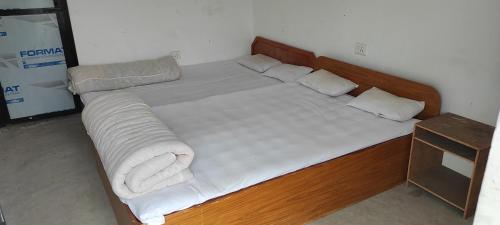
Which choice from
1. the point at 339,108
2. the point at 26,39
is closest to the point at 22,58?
the point at 26,39

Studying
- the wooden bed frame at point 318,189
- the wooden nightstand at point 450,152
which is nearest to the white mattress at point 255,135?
the wooden bed frame at point 318,189

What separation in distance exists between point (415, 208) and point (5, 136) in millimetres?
3501

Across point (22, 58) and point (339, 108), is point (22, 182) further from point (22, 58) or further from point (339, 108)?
point (339, 108)

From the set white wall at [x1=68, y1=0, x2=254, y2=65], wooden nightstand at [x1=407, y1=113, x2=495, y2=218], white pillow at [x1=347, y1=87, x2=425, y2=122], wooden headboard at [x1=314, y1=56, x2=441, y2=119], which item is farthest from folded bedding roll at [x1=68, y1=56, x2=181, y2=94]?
wooden nightstand at [x1=407, y1=113, x2=495, y2=218]

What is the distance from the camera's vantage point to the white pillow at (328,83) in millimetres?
2887

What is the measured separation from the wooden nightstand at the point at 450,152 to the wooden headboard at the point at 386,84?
14 cm

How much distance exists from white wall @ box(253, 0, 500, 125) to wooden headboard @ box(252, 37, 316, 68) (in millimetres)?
164

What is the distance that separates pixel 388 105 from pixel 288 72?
116 centimetres

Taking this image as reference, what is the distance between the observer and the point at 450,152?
2.05m

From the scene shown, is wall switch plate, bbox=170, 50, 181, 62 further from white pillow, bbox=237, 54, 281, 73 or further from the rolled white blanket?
the rolled white blanket

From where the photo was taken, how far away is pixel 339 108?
8.81ft

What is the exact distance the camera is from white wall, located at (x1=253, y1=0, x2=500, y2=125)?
7.04ft

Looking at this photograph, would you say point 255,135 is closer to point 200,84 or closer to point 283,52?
point 200,84

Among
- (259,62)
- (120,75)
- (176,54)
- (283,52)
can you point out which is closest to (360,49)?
(283,52)
